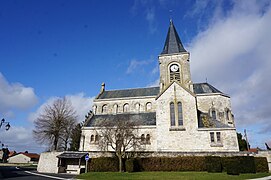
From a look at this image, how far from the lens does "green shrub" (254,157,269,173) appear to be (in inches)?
874

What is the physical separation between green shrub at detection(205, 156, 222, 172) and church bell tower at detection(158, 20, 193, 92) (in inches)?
633

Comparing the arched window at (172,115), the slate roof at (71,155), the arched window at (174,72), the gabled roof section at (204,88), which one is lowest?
the slate roof at (71,155)

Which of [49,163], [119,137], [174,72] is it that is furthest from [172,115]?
[49,163]

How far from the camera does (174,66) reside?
38.6 m

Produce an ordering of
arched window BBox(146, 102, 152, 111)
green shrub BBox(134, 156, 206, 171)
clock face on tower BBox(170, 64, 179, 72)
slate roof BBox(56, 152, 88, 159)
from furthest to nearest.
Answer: arched window BBox(146, 102, 152, 111)
clock face on tower BBox(170, 64, 179, 72)
slate roof BBox(56, 152, 88, 159)
green shrub BBox(134, 156, 206, 171)

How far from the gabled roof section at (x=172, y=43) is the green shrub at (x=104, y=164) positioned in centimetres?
2389

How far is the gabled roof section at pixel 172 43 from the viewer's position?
39928 mm

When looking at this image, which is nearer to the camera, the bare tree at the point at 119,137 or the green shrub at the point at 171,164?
the green shrub at the point at 171,164

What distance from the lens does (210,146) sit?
27859 mm

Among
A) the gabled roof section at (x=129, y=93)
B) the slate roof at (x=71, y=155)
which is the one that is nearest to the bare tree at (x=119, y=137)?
the slate roof at (x=71, y=155)

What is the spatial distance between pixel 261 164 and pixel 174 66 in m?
22.0

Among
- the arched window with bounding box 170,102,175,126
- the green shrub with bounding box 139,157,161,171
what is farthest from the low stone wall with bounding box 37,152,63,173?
the arched window with bounding box 170,102,175,126

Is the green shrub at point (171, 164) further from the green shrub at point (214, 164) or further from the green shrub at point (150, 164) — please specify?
the green shrub at point (214, 164)

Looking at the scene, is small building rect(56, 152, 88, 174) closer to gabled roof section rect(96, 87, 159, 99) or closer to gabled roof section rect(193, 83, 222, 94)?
gabled roof section rect(96, 87, 159, 99)
